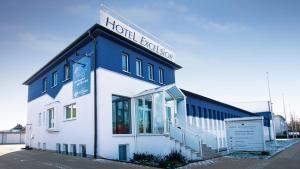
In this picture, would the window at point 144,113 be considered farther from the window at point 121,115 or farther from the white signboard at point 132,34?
the white signboard at point 132,34

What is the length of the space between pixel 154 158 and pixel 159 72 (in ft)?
29.2


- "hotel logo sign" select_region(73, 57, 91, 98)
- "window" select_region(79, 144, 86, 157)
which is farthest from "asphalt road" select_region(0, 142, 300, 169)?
"hotel logo sign" select_region(73, 57, 91, 98)

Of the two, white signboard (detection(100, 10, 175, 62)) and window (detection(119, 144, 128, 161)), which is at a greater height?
white signboard (detection(100, 10, 175, 62))

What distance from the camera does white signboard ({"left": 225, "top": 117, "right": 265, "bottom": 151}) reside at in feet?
59.9

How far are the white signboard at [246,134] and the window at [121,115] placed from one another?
748cm

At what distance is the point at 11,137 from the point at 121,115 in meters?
41.5

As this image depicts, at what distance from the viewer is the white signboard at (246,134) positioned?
59.9 feet

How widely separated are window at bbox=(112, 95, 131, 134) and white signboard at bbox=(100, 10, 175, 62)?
4.29 metres

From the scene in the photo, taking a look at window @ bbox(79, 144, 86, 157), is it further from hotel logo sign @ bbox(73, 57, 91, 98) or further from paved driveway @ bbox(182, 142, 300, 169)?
paved driveway @ bbox(182, 142, 300, 169)

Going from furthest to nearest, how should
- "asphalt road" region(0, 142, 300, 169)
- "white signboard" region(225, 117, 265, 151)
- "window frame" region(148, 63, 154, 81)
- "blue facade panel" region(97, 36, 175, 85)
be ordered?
"window frame" region(148, 63, 154, 81), "white signboard" region(225, 117, 265, 151), "blue facade panel" region(97, 36, 175, 85), "asphalt road" region(0, 142, 300, 169)

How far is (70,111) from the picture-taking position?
→ 19.2 metres

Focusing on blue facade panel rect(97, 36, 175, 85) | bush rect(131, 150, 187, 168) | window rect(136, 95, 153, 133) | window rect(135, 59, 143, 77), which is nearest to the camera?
bush rect(131, 150, 187, 168)

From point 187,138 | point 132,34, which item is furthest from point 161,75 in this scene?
point 187,138

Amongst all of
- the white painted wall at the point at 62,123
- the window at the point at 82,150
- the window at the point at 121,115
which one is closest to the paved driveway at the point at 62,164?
the window at the point at 82,150
